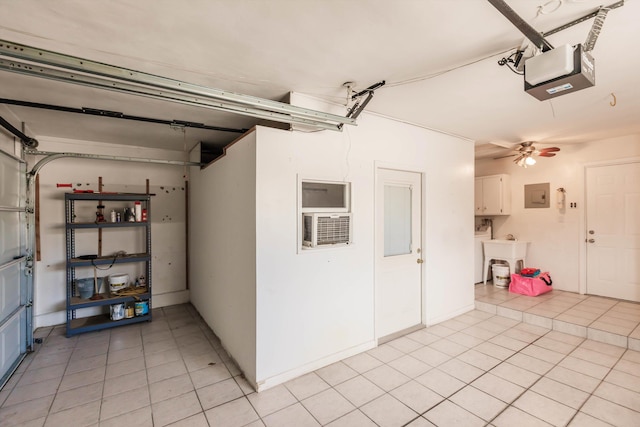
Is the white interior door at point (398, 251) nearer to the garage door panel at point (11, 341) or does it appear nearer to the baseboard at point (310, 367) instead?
the baseboard at point (310, 367)

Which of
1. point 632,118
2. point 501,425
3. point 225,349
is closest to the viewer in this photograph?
point 501,425

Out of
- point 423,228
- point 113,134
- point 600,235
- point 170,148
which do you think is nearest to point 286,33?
point 423,228

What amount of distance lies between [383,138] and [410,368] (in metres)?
2.44

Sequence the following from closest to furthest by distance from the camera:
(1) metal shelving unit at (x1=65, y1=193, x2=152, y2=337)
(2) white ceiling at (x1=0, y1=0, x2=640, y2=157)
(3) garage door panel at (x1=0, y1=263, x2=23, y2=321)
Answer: (2) white ceiling at (x1=0, y1=0, x2=640, y2=157)
(3) garage door panel at (x1=0, y1=263, x2=23, y2=321)
(1) metal shelving unit at (x1=65, y1=193, x2=152, y2=337)

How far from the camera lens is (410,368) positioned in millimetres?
2750

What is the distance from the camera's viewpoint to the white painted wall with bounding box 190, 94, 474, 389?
2453mm

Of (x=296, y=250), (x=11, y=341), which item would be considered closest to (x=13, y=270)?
(x=11, y=341)

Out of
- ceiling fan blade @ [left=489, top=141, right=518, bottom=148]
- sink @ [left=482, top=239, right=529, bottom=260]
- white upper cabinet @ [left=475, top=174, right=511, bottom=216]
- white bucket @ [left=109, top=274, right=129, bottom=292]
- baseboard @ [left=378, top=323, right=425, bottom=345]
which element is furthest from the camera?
white upper cabinet @ [left=475, top=174, right=511, bottom=216]

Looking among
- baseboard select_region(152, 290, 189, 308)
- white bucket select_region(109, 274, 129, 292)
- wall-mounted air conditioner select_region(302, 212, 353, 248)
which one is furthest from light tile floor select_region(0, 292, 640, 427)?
wall-mounted air conditioner select_region(302, 212, 353, 248)

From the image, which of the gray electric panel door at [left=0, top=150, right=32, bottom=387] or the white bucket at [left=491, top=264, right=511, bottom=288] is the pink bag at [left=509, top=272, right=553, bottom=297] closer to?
the white bucket at [left=491, top=264, right=511, bottom=288]

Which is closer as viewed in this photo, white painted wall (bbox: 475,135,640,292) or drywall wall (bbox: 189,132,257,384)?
drywall wall (bbox: 189,132,257,384)

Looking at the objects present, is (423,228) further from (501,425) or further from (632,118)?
(632,118)

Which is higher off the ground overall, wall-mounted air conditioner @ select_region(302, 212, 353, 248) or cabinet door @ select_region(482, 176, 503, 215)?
cabinet door @ select_region(482, 176, 503, 215)

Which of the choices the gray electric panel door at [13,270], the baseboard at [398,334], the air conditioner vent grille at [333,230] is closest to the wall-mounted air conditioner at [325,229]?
the air conditioner vent grille at [333,230]
